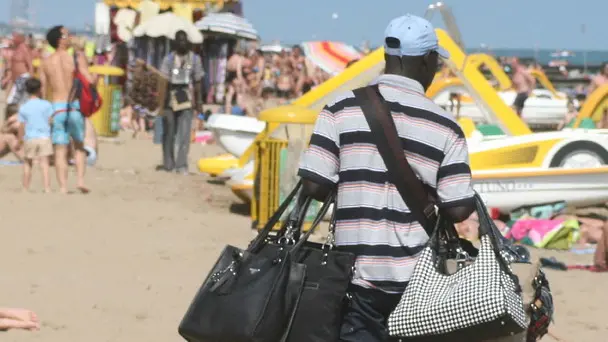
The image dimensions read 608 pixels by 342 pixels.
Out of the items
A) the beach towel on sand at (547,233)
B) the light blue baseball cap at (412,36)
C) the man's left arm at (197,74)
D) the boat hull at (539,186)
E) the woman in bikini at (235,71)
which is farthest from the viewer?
the woman in bikini at (235,71)

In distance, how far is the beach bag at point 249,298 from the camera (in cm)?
307

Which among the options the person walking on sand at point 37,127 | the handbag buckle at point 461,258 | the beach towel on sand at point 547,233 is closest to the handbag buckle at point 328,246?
the handbag buckle at point 461,258

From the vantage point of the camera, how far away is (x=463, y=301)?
9.75ft

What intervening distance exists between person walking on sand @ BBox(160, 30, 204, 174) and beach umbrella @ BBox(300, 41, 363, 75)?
1213 cm

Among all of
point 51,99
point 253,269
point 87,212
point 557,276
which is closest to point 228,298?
point 253,269

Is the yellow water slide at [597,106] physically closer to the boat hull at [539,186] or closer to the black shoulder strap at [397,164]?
the boat hull at [539,186]

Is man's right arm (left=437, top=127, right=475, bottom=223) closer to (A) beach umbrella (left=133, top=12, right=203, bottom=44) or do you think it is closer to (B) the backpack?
(B) the backpack

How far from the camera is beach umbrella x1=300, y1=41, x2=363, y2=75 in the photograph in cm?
2558

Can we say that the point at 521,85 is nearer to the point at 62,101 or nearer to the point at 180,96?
the point at 180,96

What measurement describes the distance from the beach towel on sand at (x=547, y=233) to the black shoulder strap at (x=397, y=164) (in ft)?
19.6

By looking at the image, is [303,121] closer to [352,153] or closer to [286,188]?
[286,188]

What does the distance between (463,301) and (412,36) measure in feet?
2.34

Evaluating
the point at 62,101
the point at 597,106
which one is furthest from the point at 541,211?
the point at 62,101

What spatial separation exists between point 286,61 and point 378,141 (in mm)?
26590
